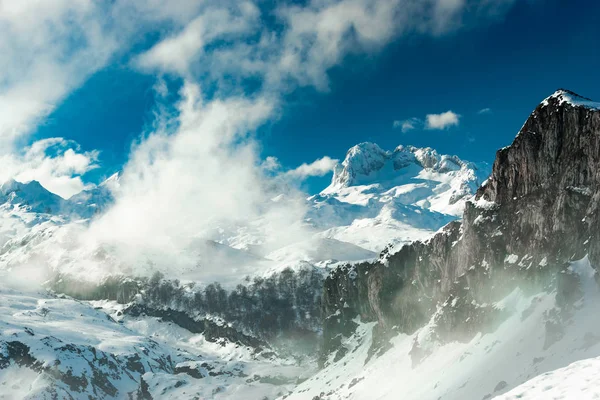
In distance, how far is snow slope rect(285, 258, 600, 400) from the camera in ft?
191

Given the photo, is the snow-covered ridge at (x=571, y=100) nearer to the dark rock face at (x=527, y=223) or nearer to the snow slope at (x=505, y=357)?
the dark rock face at (x=527, y=223)

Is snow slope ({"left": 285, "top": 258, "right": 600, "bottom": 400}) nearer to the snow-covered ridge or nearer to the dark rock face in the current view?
the dark rock face

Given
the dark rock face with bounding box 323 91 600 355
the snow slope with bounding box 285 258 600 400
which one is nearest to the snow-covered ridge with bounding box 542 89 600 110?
the dark rock face with bounding box 323 91 600 355

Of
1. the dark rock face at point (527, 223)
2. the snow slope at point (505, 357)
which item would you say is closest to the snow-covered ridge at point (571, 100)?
the dark rock face at point (527, 223)

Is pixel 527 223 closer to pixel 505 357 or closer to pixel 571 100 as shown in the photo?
pixel 571 100

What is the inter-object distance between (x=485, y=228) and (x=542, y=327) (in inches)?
1153

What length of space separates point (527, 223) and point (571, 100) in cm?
2016

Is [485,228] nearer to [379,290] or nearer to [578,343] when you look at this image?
[578,343]

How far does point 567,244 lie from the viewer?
2926 inches

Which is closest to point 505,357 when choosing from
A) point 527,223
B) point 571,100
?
point 527,223

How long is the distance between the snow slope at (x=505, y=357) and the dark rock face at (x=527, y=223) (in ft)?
9.62

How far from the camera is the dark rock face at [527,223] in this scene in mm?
72562

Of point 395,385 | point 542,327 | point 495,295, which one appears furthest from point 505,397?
point 395,385

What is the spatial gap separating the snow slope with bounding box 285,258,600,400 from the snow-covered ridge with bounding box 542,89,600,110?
71.4 feet
